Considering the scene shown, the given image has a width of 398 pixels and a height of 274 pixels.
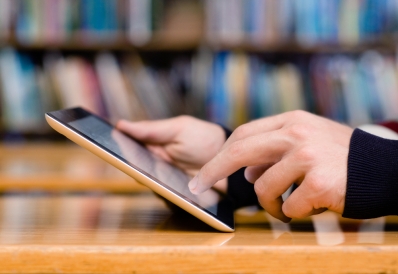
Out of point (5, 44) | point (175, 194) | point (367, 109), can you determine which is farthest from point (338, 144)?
point (5, 44)

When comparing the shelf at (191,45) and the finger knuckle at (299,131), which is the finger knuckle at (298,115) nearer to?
the finger knuckle at (299,131)

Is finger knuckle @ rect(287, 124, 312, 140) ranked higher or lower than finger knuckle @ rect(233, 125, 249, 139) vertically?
higher

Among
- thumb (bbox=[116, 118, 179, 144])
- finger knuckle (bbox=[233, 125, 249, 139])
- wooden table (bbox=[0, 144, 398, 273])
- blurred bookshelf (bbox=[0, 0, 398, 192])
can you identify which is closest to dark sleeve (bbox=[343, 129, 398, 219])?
wooden table (bbox=[0, 144, 398, 273])

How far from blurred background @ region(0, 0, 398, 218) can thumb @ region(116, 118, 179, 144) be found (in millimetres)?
1434

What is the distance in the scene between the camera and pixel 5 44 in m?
2.37

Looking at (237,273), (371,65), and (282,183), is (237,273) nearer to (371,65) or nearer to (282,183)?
(282,183)

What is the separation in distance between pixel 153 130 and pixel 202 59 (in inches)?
60.7

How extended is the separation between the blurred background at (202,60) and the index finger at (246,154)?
1789 mm

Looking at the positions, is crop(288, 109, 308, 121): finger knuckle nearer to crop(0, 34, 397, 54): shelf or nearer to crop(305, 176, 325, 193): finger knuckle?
crop(305, 176, 325, 193): finger knuckle

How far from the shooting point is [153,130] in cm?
92

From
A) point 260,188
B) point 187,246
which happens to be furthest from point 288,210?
point 187,246

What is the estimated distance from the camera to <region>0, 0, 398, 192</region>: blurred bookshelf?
7.71 feet

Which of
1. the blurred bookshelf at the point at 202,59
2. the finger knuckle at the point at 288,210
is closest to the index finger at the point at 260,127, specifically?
the finger knuckle at the point at 288,210

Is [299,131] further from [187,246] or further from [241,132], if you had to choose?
[187,246]
